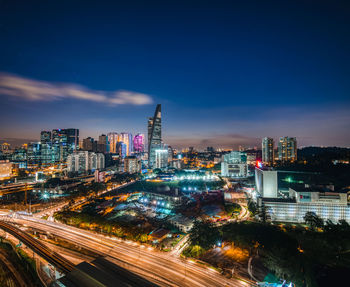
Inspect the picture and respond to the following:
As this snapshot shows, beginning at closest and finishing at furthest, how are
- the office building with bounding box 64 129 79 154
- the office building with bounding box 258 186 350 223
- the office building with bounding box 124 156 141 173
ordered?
1. the office building with bounding box 258 186 350 223
2. the office building with bounding box 124 156 141 173
3. the office building with bounding box 64 129 79 154

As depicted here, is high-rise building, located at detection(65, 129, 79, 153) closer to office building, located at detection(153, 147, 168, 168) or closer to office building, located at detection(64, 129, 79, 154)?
office building, located at detection(64, 129, 79, 154)

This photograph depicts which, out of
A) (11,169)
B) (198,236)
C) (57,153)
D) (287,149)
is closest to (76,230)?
(198,236)

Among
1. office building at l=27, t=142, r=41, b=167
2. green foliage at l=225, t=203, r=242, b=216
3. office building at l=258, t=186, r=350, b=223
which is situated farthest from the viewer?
office building at l=27, t=142, r=41, b=167

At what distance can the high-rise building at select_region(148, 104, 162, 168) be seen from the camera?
52406 mm

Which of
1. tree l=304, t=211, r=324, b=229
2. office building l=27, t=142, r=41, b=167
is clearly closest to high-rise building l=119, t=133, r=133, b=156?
office building l=27, t=142, r=41, b=167

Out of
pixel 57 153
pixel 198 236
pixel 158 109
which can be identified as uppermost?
pixel 158 109

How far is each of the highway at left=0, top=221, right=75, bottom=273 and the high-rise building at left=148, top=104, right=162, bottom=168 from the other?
37.9 m

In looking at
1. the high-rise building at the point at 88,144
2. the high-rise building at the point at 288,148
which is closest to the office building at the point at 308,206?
the high-rise building at the point at 288,148

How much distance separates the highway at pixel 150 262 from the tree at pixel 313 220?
10.0m

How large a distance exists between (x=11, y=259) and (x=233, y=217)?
17802 mm

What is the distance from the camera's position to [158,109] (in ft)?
178

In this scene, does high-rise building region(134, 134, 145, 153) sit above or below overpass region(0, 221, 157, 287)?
above

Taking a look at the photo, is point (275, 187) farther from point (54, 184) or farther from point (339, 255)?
point (54, 184)

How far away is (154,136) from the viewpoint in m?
53.0
